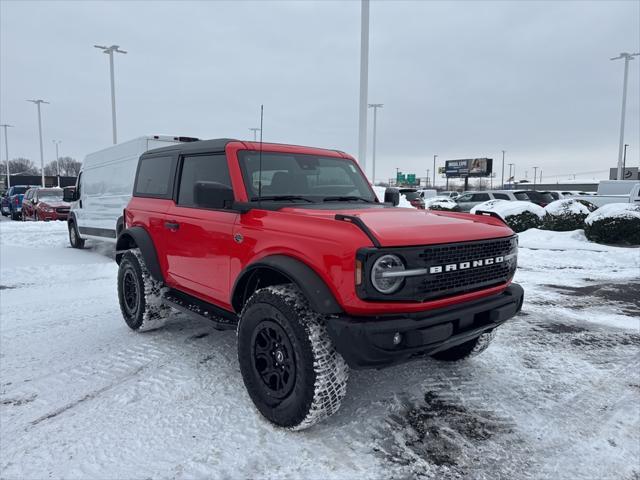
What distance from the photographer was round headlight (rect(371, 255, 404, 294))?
8.62 ft

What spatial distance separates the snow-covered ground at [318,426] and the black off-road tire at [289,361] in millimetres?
190

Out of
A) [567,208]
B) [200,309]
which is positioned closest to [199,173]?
[200,309]

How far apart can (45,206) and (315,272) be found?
709 inches

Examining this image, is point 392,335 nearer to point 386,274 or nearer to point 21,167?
point 386,274

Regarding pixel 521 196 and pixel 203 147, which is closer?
pixel 203 147

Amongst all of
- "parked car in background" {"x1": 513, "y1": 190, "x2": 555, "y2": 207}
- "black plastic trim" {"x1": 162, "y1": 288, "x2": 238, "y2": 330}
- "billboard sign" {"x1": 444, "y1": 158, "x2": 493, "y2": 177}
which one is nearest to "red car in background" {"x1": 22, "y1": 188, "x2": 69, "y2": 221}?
"black plastic trim" {"x1": 162, "y1": 288, "x2": 238, "y2": 330}

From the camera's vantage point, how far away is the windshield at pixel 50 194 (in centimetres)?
1872

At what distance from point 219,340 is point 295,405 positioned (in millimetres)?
2085

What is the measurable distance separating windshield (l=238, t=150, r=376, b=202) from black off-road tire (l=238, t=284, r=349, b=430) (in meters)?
1.02

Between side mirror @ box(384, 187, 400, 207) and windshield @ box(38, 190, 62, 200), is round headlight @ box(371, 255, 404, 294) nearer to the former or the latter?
side mirror @ box(384, 187, 400, 207)

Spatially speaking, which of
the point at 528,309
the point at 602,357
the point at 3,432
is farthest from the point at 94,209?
the point at 602,357

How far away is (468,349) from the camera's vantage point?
4059 millimetres

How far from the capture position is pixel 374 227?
2797 millimetres

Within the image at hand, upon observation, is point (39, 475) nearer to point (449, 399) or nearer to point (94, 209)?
point (449, 399)
